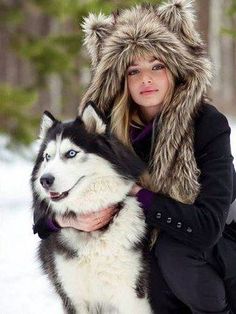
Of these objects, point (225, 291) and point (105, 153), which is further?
point (225, 291)

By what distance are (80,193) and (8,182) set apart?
228 inches

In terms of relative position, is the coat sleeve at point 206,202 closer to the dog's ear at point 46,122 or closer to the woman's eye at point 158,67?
the woman's eye at point 158,67

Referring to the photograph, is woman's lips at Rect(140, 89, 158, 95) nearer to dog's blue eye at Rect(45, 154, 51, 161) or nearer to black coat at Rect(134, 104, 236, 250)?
black coat at Rect(134, 104, 236, 250)

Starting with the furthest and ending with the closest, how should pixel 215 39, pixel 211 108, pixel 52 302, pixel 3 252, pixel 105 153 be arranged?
pixel 215 39
pixel 3 252
pixel 52 302
pixel 211 108
pixel 105 153

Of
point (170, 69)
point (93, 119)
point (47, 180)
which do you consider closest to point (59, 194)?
point (47, 180)

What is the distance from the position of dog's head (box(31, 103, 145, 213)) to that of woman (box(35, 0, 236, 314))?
0.08m

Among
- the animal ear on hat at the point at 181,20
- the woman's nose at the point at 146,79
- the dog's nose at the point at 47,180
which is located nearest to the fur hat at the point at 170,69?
the animal ear on hat at the point at 181,20

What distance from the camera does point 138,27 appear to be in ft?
9.35

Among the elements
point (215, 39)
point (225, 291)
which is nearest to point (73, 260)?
point (225, 291)

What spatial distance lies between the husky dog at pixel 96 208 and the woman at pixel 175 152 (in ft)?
0.20

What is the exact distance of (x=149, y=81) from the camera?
281cm

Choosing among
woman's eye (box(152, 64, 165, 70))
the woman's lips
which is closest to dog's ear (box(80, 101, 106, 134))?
the woman's lips

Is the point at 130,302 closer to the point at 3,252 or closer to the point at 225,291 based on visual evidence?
the point at 225,291

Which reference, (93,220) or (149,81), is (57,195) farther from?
(149,81)
